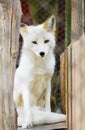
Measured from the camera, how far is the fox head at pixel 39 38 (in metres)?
1.95

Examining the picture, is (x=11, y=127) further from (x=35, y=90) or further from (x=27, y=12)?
(x=27, y=12)

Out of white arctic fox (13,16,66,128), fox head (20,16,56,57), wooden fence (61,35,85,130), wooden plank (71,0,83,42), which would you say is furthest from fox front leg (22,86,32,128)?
wooden fence (61,35,85,130)

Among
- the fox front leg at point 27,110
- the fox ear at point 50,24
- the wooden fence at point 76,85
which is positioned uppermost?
the fox ear at point 50,24

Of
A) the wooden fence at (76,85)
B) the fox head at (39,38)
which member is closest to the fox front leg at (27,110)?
the fox head at (39,38)

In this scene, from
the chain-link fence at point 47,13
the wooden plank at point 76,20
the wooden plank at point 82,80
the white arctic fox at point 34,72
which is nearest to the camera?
the wooden plank at point 82,80

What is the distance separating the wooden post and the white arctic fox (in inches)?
24.0

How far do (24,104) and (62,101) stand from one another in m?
0.31

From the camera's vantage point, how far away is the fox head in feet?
6.39

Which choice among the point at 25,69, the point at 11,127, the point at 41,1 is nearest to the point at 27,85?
the point at 25,69

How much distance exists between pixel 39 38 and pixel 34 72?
168mm

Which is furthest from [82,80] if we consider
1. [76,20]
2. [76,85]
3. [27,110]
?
[27,110]

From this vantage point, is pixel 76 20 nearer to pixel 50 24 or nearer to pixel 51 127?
pixel 50 24

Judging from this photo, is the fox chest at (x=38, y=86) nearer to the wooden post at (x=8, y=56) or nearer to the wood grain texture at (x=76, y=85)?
the wooden post at (x=8, y=56)

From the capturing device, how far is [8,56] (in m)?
1.27
